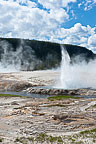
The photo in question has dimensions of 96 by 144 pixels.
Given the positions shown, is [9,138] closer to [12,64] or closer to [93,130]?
[93,130]

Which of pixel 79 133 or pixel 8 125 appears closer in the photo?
pixel 79 133

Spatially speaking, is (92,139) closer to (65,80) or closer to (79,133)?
(79,133)

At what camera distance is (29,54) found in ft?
477

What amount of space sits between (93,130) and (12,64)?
116740 millimetres

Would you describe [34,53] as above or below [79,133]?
above

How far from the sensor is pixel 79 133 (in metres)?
14.3

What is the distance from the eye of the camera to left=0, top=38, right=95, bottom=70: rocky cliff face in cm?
13125

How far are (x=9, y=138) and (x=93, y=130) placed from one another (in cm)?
614

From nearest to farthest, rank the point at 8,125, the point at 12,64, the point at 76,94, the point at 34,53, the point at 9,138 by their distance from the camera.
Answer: the point at 9,138 → the point at 8,125 → the point at 76,94 → the point at 12,64 → the point at 34,53

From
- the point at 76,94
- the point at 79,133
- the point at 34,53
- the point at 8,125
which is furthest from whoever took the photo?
the point at 34,53

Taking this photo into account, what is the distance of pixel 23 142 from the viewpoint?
1237cm

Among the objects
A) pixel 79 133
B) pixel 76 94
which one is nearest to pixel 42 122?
pixel 79 133

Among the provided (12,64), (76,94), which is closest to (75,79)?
(76,94)

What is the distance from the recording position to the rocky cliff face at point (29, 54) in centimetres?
13125
